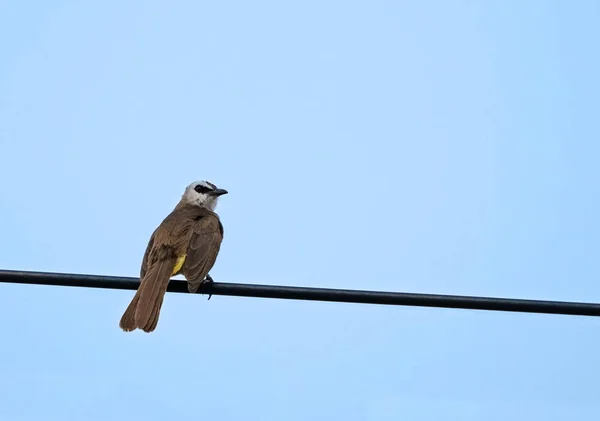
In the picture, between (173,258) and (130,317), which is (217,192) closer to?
(173,258)

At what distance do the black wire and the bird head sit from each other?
4.70m

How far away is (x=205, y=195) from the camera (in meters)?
11.1

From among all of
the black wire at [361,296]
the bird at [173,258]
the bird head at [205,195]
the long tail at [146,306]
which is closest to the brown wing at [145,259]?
the bird at [173,258]

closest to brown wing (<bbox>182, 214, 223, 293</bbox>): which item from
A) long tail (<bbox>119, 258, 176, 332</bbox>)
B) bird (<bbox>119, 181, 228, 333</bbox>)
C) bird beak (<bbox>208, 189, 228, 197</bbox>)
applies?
bird (<bbox>119, 181, 228, 333</bbox>)

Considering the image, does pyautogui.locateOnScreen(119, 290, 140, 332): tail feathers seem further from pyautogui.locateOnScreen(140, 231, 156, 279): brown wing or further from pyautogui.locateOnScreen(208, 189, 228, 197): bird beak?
pyautogui.locateOnScreen(208, 189, 228, 197): bird beak

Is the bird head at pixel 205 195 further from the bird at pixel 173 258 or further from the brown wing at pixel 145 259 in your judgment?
the brown wing at pixel 145 259

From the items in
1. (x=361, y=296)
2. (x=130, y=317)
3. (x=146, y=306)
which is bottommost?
(x=130, y=317)

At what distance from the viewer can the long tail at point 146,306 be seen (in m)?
7.91

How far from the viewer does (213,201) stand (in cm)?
1109

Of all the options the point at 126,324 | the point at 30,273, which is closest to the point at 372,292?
the point at 30,273

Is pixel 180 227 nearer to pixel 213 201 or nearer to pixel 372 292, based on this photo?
pixel 213 201

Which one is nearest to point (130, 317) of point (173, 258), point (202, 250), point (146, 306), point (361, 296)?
point (146, 306)

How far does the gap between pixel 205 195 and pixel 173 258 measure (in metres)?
2.43

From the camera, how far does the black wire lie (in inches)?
228
